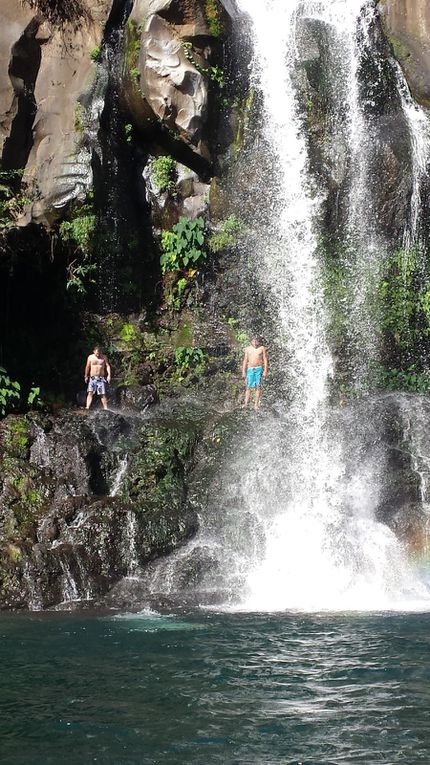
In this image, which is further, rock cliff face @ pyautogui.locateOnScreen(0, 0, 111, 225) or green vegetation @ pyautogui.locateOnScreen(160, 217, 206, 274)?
green vegetation @ pyautogui.locateOnScreen(160, 217, 206, 274)

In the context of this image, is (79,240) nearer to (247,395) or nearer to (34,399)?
(34,399)

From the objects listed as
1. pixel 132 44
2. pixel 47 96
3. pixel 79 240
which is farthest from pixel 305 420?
pixel 132 44

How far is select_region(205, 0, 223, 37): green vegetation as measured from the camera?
1727 centimetres

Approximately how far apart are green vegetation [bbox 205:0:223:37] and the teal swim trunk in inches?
277

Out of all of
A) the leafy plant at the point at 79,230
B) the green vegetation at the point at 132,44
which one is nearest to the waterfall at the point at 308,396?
the green vegetation at the point at 132,44

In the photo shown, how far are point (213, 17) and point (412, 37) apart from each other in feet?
17.2

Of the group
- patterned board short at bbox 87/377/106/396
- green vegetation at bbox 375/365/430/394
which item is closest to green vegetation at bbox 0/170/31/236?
patterned board short at bbox 87/377/106/396

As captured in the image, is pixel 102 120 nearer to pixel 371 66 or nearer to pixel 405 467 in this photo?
pixel 371 66

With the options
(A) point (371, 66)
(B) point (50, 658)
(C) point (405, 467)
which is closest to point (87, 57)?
(A) point (371, 66)

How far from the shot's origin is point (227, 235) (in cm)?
1758

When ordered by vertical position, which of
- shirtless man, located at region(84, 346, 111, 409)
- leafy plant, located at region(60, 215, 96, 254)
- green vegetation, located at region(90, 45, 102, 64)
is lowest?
shirtless man, located at region(84, 346, 111, 409)

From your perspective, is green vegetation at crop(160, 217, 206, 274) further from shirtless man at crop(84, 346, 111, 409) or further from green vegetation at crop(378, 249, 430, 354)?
green vegetation at crop(378, 249, 430, 354)

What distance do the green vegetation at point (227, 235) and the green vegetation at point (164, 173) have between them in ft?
4.16

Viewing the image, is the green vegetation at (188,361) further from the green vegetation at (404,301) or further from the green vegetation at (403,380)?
the green vegetation at (404,301)
